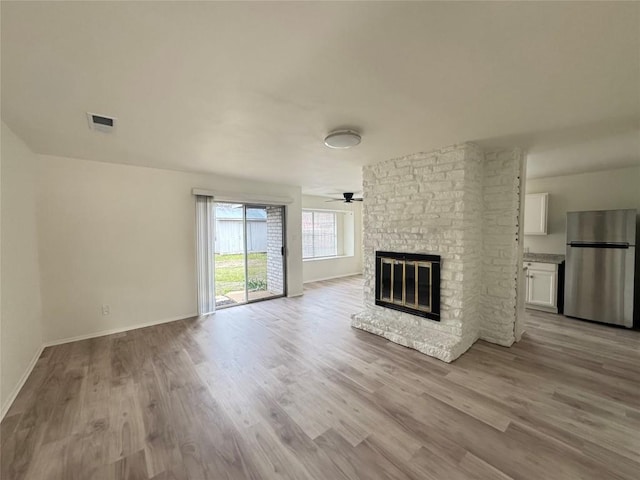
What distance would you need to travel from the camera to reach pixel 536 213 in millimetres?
4664

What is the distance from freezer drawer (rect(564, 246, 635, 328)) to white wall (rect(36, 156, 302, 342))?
19.5 ft

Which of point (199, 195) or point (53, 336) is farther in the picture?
point (199, 195)

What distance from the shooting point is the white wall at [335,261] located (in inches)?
283

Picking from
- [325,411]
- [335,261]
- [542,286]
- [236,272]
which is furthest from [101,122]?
[542,286]

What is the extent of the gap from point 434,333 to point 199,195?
4.04 metres

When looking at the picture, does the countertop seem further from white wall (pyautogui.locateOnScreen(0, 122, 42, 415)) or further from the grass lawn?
white wall (pyautogui.locateOnScreen(0, 122, 42, 415))

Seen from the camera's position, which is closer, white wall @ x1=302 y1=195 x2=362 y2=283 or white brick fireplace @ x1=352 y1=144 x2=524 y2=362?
white brick fireplace @ x1=352 y1=144 x2=524 y2=362

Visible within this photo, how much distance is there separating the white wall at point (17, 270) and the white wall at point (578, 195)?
7.24 m

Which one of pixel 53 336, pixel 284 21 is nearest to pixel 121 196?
pixel 53 336

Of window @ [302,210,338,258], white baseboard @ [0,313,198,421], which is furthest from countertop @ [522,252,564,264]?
white baseboard @ [0,313,198,421]

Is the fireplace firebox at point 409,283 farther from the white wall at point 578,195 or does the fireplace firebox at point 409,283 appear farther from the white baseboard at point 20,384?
the white baseboard at point 20,384

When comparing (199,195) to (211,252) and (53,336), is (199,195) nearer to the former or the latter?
(211,252)

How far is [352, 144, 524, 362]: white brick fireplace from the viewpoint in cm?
297

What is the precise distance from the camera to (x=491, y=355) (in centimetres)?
294
